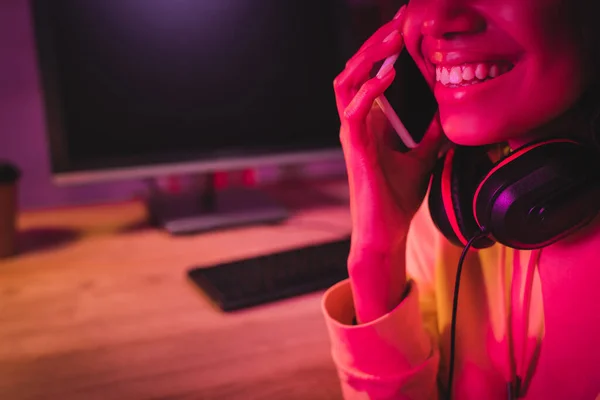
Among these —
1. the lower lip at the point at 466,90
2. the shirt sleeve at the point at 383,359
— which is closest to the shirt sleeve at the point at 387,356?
the shirt sleeve at the point at 383,359

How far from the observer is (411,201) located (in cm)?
60

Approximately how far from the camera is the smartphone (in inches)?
Answer: 23.3

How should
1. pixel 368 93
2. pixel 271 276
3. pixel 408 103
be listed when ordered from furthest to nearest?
pixel 271 276
pixel 408 103
pixel 368 93

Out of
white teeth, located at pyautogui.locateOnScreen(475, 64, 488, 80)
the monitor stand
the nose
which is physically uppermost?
the nose

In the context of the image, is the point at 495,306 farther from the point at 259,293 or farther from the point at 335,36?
the point at 335,36

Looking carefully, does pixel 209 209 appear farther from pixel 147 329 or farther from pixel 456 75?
pixel 456 75

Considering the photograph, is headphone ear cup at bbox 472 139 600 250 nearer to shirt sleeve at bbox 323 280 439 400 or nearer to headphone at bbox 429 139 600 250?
headphone at bbox 429 139 600 250

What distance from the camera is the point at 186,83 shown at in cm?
110

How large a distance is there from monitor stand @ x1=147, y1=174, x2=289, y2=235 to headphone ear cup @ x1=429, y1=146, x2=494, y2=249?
594 millimetres

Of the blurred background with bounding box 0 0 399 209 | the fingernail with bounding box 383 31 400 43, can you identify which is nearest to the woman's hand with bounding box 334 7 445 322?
the fingernail with bounding box 383 31 400 43

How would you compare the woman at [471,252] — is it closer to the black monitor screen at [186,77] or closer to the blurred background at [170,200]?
the blurred background at [170,200]

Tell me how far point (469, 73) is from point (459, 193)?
0.11m

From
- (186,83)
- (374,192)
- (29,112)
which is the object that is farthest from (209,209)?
(374,192)

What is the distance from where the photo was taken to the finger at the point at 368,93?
21.5 inches
